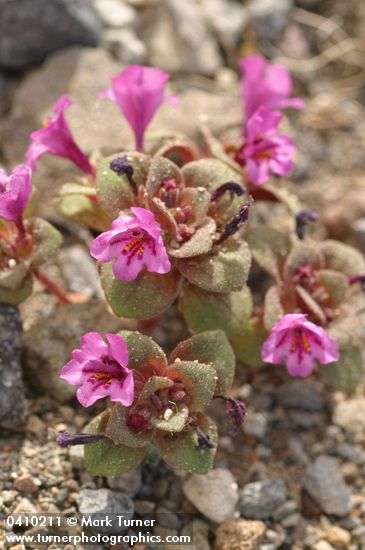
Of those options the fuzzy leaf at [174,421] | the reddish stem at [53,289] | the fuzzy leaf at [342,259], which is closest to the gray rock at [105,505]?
the fuzzy leaf at [174,421]

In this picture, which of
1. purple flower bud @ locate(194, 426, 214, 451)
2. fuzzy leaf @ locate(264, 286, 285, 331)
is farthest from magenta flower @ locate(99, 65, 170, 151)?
purple flower bud @ locate(194, 426, 214, 451)

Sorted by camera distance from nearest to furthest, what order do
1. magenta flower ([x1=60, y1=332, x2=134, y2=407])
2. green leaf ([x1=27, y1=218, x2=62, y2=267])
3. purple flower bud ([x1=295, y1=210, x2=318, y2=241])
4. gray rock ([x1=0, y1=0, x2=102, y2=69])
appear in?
magenta flower ([x1=60, y1=332, x2=134, y2=407]) < green leaf ([x1=27, y1=218, x2=62, y2=267]) < purple flower bud ([x1=295, y1=210, x2=318, y2=241]) < gray rock ([x1=0, y1=0, x2=102, y2=69])

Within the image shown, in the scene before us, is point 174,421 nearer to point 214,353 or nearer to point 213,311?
point 214,353

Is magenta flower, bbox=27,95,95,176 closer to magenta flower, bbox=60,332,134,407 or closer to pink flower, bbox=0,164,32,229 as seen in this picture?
pink flower, bbox=0,164,32,229

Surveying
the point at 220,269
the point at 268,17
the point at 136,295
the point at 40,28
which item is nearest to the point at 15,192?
the point at 136,295

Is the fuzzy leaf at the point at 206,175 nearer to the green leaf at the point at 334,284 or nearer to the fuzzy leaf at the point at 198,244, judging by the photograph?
the fuzzy leaf at the point at 198,244
